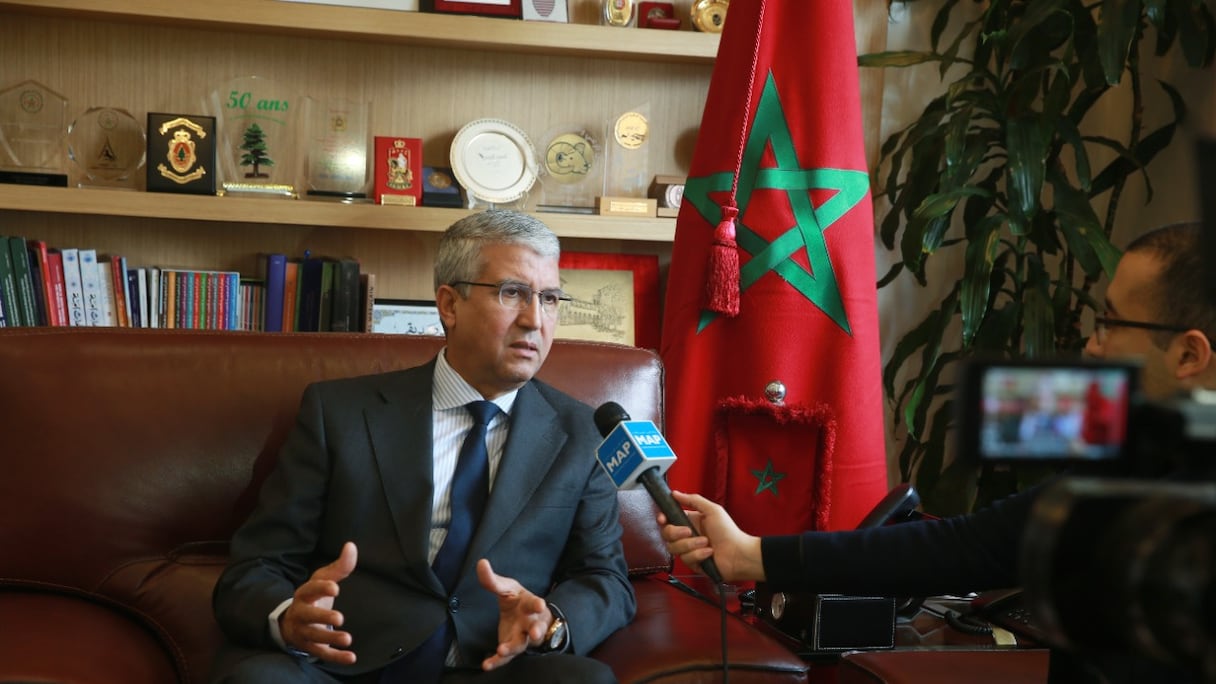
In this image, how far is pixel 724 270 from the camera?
2.52 meters

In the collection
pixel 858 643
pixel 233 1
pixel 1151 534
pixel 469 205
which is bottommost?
pixel 858 643

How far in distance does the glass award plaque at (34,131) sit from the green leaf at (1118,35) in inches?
99.9

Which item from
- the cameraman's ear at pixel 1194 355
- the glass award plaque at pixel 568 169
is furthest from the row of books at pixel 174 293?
the cameraman's ear at pixel 1194 355

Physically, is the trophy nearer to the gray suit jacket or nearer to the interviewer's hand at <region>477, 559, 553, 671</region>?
the gray suit jacket

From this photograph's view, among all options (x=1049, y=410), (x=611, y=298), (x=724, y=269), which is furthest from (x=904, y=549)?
(x=611, y=298)

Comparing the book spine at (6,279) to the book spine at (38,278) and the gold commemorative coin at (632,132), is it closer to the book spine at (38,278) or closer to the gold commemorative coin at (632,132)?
the book spine at (38,278)

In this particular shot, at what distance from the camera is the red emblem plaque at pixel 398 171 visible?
9.86ft

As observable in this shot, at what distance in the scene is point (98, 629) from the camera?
1.72 m

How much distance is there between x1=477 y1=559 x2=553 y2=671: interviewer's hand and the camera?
164 centimetres

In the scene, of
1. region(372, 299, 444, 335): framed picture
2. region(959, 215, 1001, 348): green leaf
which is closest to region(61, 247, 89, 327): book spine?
region(372, 299, 444, 335): framed picture

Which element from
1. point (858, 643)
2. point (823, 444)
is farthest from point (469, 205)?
point (858, 643)

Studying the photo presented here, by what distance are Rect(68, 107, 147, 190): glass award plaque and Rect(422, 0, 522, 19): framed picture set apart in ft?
2.82

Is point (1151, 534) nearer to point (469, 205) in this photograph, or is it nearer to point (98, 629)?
point (98, 629)

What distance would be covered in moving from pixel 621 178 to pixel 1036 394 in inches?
99.9
